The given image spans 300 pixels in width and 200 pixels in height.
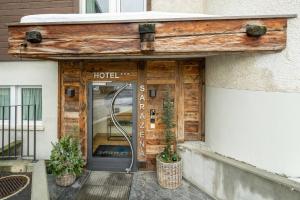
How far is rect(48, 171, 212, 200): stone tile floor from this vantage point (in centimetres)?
548

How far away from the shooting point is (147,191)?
5.75 meters

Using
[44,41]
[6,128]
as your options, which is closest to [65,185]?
[6,128]

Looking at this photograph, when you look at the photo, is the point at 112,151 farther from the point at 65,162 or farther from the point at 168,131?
the point at 168,131

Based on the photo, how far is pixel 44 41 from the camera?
4531mm

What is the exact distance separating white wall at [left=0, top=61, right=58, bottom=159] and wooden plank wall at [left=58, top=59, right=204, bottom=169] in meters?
0.23

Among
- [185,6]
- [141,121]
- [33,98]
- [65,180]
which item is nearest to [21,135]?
[33,98]

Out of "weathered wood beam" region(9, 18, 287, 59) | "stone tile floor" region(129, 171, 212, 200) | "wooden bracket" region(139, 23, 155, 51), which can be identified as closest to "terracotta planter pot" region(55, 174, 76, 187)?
"stone tile floor" region(129, 171, 212, 200)

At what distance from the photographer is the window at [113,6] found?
22.4 feet

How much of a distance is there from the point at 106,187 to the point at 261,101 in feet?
12.6

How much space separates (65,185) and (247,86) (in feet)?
14.7

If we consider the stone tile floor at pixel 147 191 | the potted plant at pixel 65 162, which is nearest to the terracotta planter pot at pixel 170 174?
the stone tile floor at pixel 147 191

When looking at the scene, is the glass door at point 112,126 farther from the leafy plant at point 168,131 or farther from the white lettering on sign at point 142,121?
the leafy plant at point 168,131

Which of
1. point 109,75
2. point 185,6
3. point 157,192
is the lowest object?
point 157,192

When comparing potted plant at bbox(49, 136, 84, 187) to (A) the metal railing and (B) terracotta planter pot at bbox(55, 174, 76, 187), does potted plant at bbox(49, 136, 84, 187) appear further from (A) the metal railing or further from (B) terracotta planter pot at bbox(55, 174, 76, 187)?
(A) the metal railing
